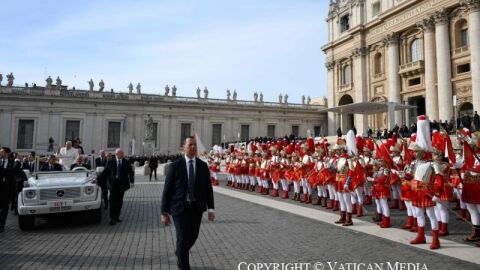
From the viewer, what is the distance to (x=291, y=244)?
7.20 metres

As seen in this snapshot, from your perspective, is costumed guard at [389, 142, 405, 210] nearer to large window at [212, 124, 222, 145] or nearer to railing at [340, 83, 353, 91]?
railing at [340, 83, 353, 91]

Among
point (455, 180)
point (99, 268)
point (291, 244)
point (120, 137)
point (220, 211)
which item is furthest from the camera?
point (120, 137)

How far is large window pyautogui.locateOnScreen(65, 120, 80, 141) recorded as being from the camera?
47938 mm

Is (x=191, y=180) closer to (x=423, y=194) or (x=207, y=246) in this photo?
(x=207, y=246)

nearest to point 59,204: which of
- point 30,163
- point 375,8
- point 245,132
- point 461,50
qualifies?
point 30,163

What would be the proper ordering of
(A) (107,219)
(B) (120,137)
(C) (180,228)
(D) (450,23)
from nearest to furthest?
1. (C) (180,228)
2. (A) (107,219)
3. (D) (450,23)
4. (B) (120,137)

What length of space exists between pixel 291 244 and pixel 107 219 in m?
6.37

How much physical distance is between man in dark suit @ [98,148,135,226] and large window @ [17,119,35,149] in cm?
4359

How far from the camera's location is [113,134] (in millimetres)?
50250

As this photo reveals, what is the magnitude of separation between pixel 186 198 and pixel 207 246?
2.35 metres

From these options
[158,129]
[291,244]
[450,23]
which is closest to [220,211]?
[291,244]

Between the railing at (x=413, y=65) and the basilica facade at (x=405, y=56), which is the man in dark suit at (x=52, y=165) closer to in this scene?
the basilica facade at (x=405, y=56)

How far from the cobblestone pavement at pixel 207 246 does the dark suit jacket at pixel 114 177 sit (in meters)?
1.11

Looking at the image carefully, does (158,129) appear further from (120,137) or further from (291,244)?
Result: (291,244)
